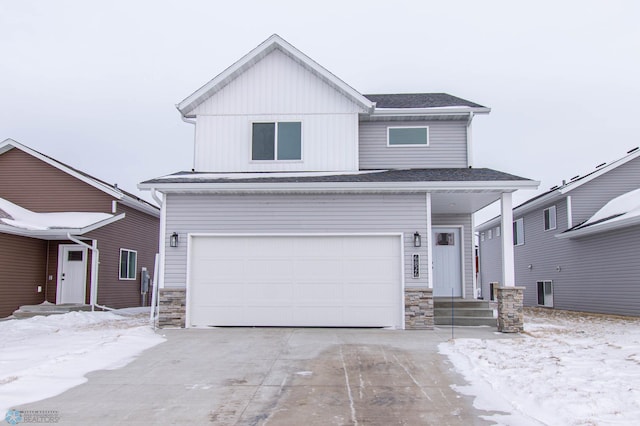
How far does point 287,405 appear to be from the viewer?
20.9 feet

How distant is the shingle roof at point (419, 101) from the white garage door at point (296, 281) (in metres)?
4.69

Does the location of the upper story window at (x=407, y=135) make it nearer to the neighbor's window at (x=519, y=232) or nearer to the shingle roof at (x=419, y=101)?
the shingle roof at (x=419, y=101)

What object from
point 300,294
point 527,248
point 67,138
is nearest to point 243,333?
point 300,294

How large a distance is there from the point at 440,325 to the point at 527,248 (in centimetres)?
1177

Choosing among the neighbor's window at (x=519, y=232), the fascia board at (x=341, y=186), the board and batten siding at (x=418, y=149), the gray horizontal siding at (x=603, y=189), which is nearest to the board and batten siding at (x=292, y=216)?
the fascia board at (x=341, y=186)

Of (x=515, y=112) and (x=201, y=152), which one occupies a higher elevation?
(x=515, y=112)

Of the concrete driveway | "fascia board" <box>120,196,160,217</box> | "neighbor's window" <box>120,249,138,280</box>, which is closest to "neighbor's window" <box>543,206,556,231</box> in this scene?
the concrete driveway

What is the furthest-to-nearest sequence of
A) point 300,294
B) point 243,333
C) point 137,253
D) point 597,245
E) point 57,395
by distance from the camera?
point 137,253 < point 597,245 < point 300,294 < point 243,333 < point 57,395

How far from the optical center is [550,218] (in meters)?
21.2

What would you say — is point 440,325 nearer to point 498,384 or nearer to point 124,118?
point 498,384

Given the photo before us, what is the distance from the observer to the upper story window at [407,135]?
15508 mm

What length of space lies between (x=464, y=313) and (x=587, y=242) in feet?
24.3

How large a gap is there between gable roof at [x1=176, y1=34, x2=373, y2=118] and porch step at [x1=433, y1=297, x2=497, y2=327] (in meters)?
5.35

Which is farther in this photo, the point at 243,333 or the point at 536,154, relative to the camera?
the point at 536,154
